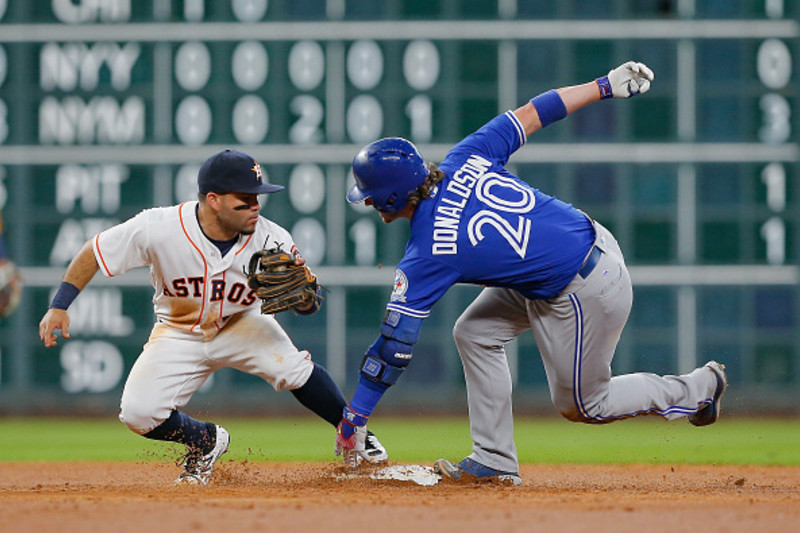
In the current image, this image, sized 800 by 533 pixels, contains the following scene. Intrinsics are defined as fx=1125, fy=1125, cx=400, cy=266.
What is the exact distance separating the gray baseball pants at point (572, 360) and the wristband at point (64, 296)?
1658 mm

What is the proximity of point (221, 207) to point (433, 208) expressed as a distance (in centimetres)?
98

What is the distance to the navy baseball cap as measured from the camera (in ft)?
15.6

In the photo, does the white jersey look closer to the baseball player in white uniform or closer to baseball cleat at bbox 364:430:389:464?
the baseball player in white uniform

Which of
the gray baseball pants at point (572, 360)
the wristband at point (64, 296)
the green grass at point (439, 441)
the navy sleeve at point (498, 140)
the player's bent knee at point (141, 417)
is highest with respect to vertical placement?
the navy sleeve at point (498, 140)

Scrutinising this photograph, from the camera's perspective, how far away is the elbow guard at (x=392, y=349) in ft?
14.4

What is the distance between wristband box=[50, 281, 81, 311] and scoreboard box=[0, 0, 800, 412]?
586 cm

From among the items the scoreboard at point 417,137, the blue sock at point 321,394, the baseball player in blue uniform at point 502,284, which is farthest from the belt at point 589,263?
the scoreboard at point 417,137

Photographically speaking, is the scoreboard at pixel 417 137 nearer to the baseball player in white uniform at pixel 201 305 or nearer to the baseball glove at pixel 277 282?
the baseball player in white uniform at pixel 201 305

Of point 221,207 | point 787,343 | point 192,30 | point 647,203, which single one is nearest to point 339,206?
point 192,30

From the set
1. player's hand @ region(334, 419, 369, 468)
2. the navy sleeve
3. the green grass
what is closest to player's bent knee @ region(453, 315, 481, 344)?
player's hand @ region(334, 419, 369, 468)

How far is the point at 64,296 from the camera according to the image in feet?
15.7

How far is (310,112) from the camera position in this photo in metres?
10.8

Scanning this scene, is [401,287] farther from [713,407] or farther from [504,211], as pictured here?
[713,407]

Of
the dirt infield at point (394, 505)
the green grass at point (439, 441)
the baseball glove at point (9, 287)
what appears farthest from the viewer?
the baseball glove at point (9, 287)
